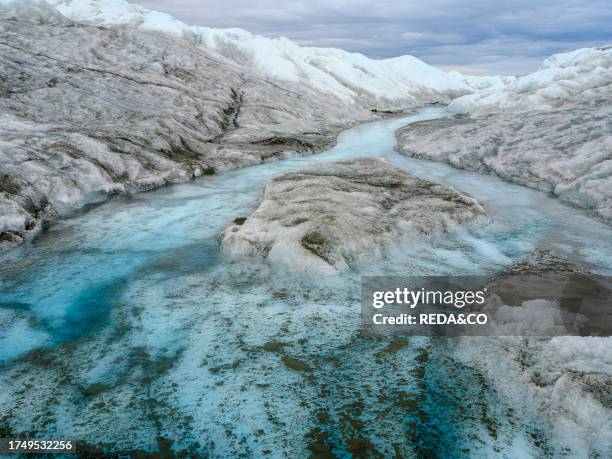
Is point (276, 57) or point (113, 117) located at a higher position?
point (276, 57)

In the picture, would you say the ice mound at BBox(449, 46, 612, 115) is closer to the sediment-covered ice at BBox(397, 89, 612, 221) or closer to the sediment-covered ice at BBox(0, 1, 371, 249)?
the sediment-covered ice at BBox(397, 89, 612, 221)

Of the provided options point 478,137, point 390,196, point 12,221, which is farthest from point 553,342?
point 478,137

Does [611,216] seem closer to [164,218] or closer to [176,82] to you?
[164,218]

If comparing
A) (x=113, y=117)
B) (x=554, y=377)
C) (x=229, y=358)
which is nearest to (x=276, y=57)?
(x=113, y=117)

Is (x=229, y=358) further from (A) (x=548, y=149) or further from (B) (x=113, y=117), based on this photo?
(B) (x=113, y=117)

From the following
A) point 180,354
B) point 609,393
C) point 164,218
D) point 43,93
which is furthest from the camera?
point 43,93

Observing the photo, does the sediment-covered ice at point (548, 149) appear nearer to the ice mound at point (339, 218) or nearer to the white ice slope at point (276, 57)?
the ice mound at point (339, 218)

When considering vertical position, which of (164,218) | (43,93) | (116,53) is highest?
(116,53)
